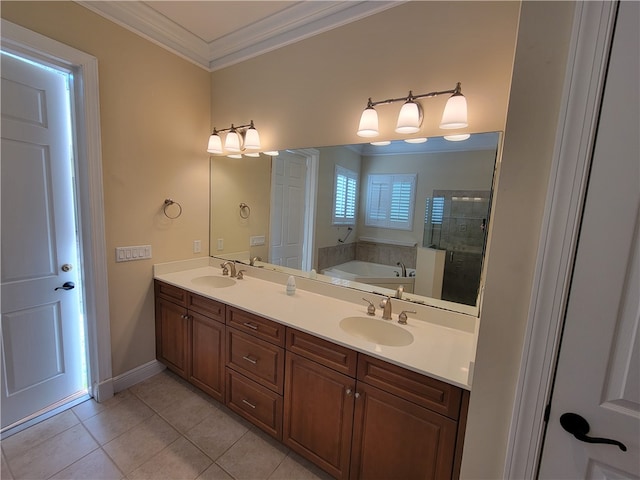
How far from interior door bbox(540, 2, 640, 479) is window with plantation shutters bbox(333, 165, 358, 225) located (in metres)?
1.29

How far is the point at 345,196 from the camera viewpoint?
1979 mm

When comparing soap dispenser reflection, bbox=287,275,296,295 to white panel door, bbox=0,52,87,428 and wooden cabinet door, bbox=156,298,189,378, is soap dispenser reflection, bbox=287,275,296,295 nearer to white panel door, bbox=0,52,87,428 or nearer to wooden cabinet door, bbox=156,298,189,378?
wooden cabinet door, bbox=156,298,189,378

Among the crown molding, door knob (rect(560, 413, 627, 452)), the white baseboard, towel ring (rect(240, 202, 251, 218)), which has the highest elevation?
the crown molding

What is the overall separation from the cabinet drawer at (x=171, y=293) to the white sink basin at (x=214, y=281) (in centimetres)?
19

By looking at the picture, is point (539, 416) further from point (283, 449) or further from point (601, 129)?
point (283, 449)

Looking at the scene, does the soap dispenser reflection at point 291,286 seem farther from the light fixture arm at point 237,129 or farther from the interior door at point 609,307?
the interior door at point 609,307

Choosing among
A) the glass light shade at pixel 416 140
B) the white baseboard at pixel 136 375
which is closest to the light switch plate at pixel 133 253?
the white baseboard at pixel 136 375

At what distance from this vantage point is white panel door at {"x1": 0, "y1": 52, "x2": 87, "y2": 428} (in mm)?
1617

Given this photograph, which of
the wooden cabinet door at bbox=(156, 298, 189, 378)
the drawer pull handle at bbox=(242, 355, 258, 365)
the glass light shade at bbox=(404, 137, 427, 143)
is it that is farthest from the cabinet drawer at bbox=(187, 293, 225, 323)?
the glass light shade at bbox=(404, 137, 427, 143)

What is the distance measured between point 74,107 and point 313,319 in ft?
6.80

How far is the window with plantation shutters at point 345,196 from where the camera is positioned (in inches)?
76.0

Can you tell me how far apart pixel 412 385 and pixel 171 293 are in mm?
1913

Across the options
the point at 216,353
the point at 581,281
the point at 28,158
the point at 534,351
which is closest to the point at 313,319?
the point at 216,353

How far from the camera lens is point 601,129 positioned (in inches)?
29.5
